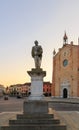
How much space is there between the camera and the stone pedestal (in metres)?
12.9

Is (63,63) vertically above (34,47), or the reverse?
(63,63)

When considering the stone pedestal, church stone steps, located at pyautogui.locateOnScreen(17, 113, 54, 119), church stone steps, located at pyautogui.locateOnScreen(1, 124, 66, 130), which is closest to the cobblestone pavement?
church stone steps, located at pyautogui.locateOnScreen(17, 113, 54, 119)

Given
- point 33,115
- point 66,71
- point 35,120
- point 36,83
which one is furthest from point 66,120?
point 66,71

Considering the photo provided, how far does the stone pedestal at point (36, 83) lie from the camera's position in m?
12.9

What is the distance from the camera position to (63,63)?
2859 inches

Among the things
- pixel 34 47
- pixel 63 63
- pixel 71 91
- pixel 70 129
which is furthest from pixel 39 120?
pixel 63 63

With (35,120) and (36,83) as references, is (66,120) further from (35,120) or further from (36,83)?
(35,120)

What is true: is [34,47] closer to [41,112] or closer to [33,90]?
[33,90]

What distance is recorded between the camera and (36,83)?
516 inches

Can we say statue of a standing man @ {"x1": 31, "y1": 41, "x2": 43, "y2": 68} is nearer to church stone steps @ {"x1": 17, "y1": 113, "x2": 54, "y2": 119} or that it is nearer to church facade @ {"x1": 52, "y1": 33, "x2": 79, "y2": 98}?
church stone steps @ {"x1": 17, "y1": 113, "x2": 54, "y2": 119}

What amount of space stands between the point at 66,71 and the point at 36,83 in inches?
2296

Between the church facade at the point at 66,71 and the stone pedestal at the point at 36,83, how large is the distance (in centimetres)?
5284

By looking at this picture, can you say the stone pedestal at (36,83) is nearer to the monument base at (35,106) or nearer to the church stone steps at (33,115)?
the monument base at (35,106)

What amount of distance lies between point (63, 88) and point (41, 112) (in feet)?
196
